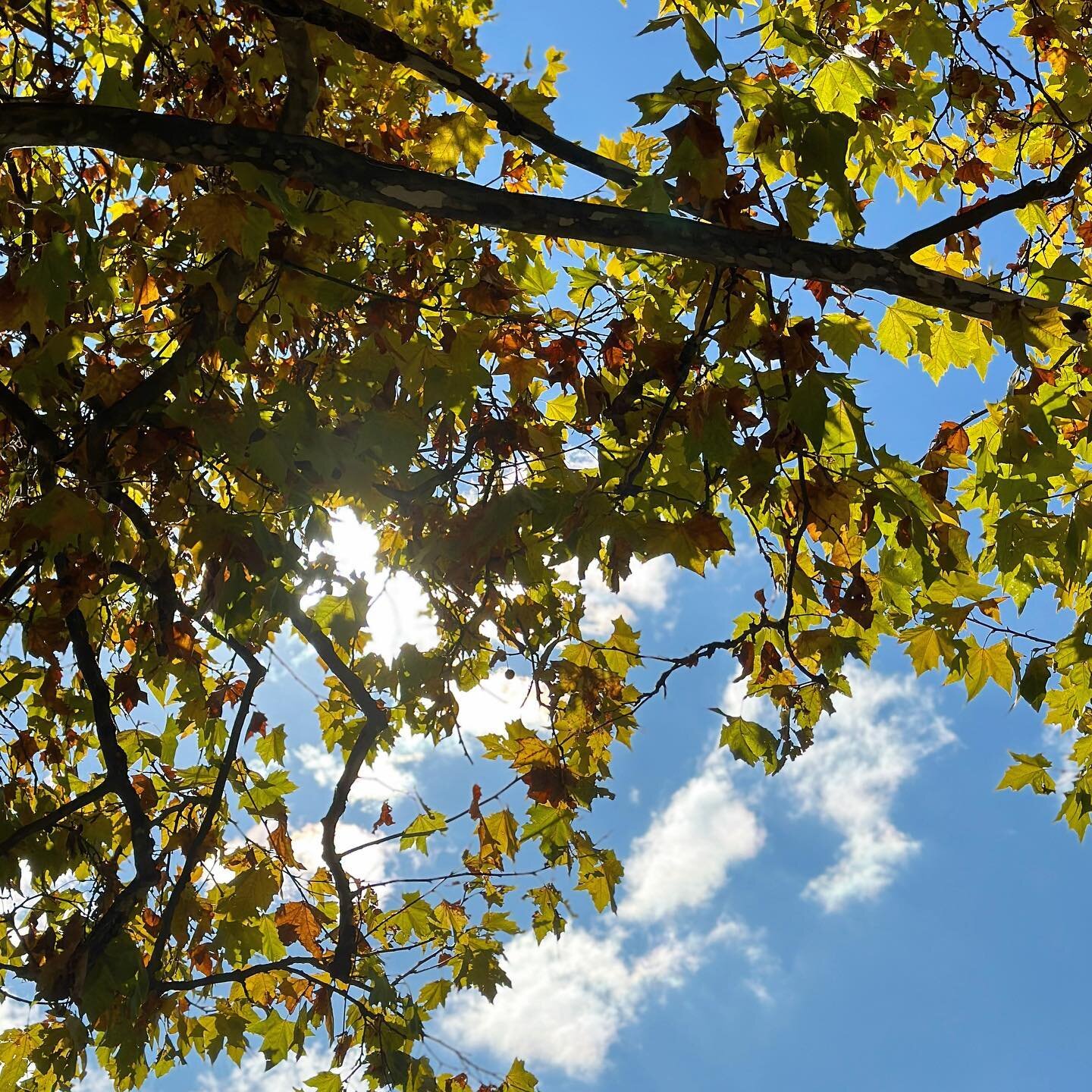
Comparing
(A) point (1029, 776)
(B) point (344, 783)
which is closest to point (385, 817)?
(B) point (344, 783)

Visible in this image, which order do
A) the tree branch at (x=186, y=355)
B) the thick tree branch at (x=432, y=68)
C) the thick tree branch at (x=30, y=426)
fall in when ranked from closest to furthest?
the thick tree branch at (x=432, y=68), the tree branch at (x=186, y=355), the thick tree branch at (x=30, y=426)

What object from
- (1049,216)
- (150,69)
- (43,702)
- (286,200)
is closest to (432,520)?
(286,200)

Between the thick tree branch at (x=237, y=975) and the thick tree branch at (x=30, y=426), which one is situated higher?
the thick tree branch at (x=30, y=426)

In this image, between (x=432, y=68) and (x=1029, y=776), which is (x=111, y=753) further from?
(x=1029, y=776)

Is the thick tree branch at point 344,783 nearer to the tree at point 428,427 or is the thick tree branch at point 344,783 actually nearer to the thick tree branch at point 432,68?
the tree at point 428,427

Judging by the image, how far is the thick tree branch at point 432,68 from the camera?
95.8 inches

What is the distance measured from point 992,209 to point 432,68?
1655 millimetres

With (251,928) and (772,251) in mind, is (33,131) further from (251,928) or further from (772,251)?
(251,928)

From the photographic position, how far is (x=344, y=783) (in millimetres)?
4102

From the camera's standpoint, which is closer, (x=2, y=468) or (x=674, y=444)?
(x=674, y=444)

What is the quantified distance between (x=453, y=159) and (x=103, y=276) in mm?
1644

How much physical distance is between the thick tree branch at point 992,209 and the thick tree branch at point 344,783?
2687mm

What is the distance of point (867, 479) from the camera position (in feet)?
9.29

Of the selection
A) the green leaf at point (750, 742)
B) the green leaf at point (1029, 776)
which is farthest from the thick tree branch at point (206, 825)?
the green leaf at point (1029, 776)
